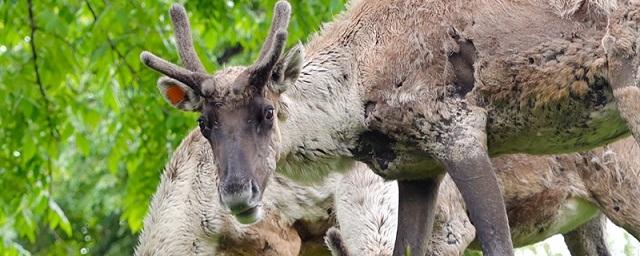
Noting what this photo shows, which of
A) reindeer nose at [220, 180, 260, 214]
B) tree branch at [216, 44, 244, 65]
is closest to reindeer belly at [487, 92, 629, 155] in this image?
reindeer nose at [220, 180, 260, 214]

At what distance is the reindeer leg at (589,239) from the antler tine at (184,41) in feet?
14.3

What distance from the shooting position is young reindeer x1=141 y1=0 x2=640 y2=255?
913 centimetres

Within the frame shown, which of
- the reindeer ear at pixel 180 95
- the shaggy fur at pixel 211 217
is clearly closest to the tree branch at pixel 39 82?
the shaggy fur at pixel 211 217

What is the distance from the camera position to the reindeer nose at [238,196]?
351 inches

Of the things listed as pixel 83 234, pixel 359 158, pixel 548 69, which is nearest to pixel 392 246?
pixel 359 158

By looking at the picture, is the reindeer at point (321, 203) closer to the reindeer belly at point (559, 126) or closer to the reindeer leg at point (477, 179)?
the reindeer belly at point (559, 126)

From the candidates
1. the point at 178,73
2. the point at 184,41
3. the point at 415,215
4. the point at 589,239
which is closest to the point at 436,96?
the point at 415,215

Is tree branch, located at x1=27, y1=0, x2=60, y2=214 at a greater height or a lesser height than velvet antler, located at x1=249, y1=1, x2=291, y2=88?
lesser

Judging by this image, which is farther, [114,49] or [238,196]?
[114,49]

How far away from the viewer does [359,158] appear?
31.8ft

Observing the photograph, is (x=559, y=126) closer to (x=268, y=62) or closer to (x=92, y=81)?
(x=268, y=62)

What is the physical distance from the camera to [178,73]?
31.0 ft

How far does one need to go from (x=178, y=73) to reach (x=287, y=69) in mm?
609

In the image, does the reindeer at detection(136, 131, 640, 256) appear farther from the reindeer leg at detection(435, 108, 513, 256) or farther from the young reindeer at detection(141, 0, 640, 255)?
the reindeer leg at detection(435, 108, 513, 256)
